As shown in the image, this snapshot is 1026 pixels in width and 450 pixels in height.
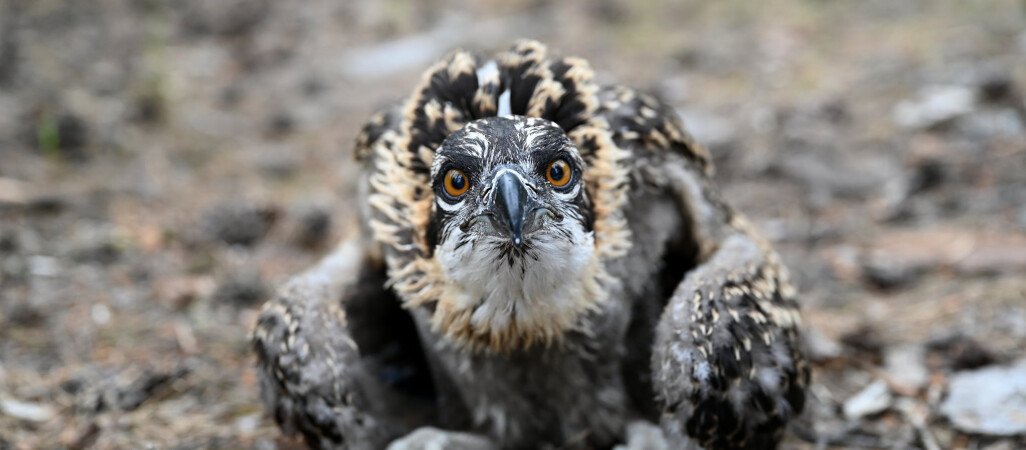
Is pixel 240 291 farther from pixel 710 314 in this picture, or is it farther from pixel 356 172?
pixel 710 314

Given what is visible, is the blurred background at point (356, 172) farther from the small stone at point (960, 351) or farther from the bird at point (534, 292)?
the bird at point (534, 292)

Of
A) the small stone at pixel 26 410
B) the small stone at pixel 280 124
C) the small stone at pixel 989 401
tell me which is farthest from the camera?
the small stone at pixel 280 124

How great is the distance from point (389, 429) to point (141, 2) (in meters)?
8.09

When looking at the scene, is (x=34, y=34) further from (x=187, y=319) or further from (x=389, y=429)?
(x=389, y=429)

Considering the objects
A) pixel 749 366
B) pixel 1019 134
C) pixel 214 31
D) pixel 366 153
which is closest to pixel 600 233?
pixel 749 366

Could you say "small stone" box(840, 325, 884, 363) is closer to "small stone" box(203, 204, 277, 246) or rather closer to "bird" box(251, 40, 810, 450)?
"bird" box(251, 40, 810, 450)

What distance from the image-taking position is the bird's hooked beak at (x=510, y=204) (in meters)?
2.87

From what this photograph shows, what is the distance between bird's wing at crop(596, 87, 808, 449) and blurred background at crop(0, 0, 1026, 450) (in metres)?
0.61

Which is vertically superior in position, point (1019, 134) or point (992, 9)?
point (992, 9)

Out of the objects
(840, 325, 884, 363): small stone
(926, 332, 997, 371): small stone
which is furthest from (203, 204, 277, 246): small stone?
(926, 332, 997, 371): small stone

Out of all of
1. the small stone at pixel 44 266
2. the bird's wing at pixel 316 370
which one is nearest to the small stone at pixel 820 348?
the bird's wing at pixel 316 370

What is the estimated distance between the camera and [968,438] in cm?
Answer: 379

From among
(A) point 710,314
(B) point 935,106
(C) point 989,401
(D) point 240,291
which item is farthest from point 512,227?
(B) point 935,106

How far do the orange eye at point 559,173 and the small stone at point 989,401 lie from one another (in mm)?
2130
